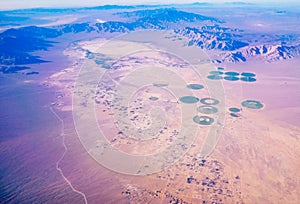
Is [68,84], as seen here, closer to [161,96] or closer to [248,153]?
[161,96]

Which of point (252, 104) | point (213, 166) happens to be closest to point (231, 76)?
point (252, 104)

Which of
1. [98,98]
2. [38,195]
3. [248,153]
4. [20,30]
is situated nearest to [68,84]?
[98,98]

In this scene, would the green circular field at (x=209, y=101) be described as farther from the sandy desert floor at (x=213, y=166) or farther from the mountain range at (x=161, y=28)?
the mountain range at (x=161, y=28)

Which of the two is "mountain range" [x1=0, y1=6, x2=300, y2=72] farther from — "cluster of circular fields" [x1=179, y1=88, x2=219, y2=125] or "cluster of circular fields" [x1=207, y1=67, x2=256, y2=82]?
"cluster of circular fields" [x1=179, y1=88, x2=219, y2=125]

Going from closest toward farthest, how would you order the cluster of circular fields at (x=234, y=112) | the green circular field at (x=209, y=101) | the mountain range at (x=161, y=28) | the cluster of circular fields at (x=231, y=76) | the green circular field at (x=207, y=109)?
the cluster of circular fields at (x=234, y=112) → the green circular field at (x=207, y=109) → the green circular field at (x=209, y=101) → the cluster of circular fields at (x=231, y=76) → the mountain range at (x=161, y=28)

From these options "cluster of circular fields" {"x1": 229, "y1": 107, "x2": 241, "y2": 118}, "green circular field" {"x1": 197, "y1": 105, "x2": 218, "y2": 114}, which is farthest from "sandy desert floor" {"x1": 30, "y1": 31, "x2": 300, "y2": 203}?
"green circular field" {"x1": 197, "y1": 105, "x2": 218, "y2": 114}

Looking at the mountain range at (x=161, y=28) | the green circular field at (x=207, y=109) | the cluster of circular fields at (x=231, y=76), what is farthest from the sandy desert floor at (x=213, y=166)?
the mountain range at (x=161, y=28)
